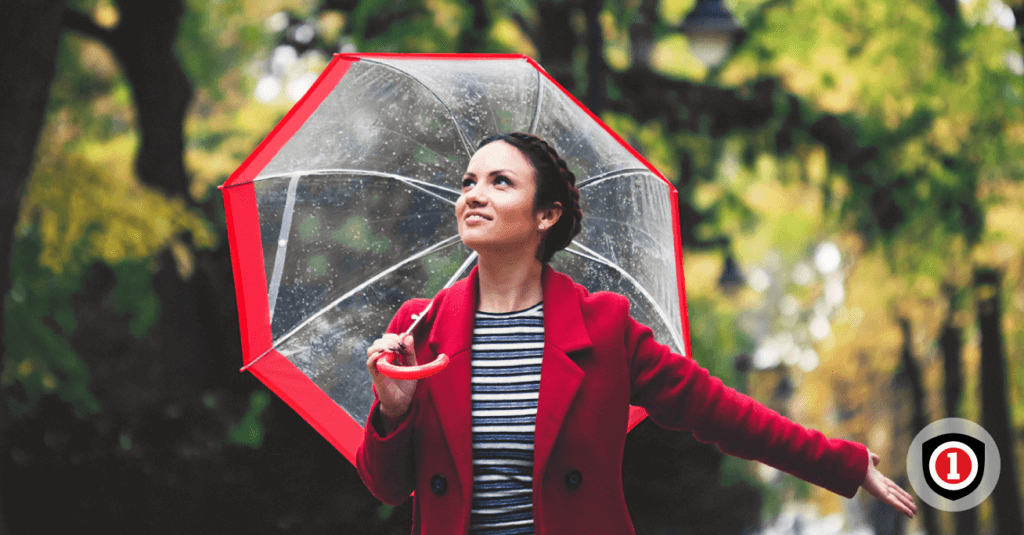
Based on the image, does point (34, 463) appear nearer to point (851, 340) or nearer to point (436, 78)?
point (436, 78)

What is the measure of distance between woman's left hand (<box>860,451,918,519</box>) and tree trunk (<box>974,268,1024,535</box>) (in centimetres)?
818

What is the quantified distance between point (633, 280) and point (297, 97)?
6.40m

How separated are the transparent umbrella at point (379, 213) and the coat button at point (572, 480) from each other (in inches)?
20.7

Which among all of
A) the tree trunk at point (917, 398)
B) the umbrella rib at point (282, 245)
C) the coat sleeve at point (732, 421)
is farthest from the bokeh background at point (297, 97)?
the coat sleeve at point (732, 421)

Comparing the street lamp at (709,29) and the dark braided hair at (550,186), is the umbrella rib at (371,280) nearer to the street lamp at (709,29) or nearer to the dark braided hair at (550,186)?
the dark braided hair at (550,186)

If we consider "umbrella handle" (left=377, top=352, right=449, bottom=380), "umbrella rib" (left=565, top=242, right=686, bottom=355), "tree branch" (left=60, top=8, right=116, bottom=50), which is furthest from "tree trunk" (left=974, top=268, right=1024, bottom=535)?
"tree branch" (left=60, top=8, right=116, bottom=50)

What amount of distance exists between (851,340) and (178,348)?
36.9 ft

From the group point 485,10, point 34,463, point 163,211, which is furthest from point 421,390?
point 485,10

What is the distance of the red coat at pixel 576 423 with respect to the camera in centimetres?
211

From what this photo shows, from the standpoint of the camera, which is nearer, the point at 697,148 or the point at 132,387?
the point at 697,148

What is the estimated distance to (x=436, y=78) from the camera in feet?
8.50

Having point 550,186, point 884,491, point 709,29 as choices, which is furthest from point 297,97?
point 884,491

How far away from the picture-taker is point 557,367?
2.15m

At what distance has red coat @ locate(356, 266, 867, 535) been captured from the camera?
6.91ft
